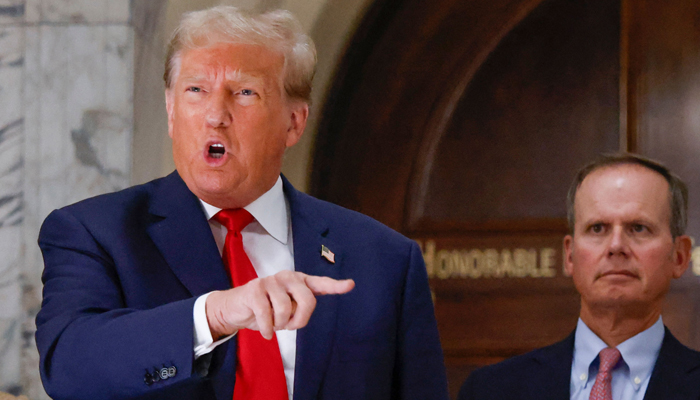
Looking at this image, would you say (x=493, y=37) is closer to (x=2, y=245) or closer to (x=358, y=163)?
(x=358, y=163)

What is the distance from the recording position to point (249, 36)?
1387mm

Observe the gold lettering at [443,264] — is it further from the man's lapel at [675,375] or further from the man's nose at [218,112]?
the man's nose at [218,112]

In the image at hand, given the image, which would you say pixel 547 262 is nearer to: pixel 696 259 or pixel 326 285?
pixel 696 259

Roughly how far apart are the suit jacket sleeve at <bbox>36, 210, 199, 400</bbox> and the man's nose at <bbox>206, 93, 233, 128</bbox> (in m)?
0.28

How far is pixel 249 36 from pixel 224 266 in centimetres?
39

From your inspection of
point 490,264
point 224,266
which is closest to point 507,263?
point 490,264

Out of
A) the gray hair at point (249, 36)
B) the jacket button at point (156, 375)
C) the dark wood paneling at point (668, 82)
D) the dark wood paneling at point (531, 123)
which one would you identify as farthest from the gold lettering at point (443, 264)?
the jacket button at point (156, 375)

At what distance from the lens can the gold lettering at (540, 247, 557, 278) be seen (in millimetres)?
2711

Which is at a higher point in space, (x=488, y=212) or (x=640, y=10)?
(x=640, y=10)

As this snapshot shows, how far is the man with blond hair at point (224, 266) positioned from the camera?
1203 millimetres

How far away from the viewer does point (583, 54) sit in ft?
9.12

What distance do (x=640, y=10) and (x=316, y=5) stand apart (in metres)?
1.09

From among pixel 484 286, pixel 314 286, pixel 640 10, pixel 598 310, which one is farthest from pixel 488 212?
pixel 314 286

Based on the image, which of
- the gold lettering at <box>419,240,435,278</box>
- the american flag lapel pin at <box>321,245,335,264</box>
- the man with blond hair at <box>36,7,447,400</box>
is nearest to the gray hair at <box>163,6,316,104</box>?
the man with blond hair at <box>36,7,447,400</box>
